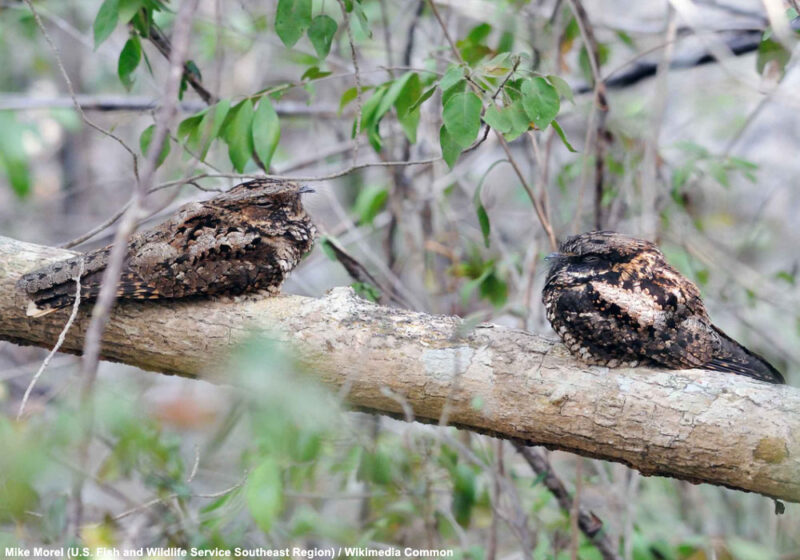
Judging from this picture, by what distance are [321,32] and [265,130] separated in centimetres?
44

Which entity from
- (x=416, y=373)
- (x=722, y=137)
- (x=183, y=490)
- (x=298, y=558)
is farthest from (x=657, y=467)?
(x=722, y=137)

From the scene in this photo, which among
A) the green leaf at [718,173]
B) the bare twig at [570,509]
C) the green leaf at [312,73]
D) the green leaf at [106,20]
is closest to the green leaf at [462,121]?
the green leaf at [312,73]

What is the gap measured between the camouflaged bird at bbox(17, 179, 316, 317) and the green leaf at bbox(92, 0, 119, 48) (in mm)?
709

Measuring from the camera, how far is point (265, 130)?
3.05 m

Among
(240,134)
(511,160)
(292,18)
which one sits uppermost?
(292,18)

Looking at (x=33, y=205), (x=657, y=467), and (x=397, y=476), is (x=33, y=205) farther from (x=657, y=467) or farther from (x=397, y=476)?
(x=657, y=467)

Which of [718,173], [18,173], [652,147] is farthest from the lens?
[18,173]

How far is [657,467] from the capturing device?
2629 millimetres

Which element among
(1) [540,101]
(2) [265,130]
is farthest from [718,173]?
(2) [265,130]

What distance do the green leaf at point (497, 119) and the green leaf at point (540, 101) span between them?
7 centimetres

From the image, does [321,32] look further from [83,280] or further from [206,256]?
[83,280]

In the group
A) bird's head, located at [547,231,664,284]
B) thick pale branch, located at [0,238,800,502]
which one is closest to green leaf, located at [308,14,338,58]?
thick pale branch, located at [0,238,800,502]

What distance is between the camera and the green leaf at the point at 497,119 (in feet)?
8.18

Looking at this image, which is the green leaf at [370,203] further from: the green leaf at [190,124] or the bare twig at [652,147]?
the bare twig at [652,147]
